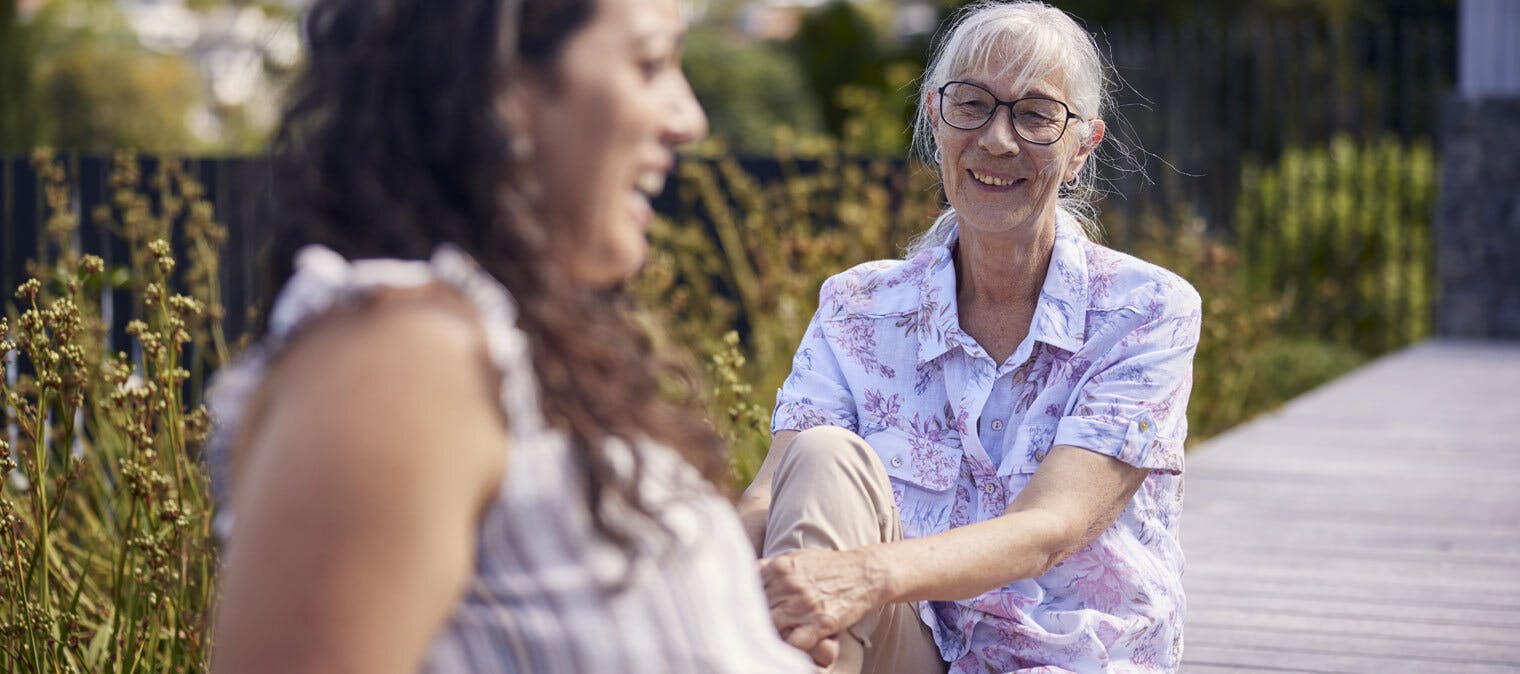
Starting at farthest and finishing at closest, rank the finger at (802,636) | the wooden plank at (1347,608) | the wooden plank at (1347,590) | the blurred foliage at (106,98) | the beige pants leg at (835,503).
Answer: the blurred foliage at (106,98) → the wooden plank at (1347,590) → the wooden plank at (1347,608) → the beige pants leg at (835,503) → the finger at (802,636)

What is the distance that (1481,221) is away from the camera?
8.45 metres

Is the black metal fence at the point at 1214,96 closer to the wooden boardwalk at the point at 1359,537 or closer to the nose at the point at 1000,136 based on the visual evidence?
the wooden boardwalk at the point at 1359,537

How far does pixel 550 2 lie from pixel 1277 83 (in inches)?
344

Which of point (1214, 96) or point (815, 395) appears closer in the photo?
point (815, 395)

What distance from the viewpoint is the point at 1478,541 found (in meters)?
3.93

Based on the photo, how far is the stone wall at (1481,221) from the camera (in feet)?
27.6

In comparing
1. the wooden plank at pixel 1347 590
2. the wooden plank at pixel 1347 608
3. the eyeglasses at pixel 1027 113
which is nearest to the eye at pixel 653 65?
the eyeglasses at pixel 1027 113

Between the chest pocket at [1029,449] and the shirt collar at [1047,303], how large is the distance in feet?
0.37

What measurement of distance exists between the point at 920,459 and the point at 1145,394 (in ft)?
1.05

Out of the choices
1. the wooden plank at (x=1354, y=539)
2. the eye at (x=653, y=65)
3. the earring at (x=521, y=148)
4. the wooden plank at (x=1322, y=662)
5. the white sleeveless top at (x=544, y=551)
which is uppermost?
the eye at (x=653, y=65)

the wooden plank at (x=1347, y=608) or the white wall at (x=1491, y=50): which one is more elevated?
the white wall at (x=1491, y=50)

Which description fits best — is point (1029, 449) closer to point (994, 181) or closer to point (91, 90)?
point (994, 181)

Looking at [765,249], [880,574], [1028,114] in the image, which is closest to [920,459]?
[880,574]

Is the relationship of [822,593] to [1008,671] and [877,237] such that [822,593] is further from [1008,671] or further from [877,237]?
[877,237]
